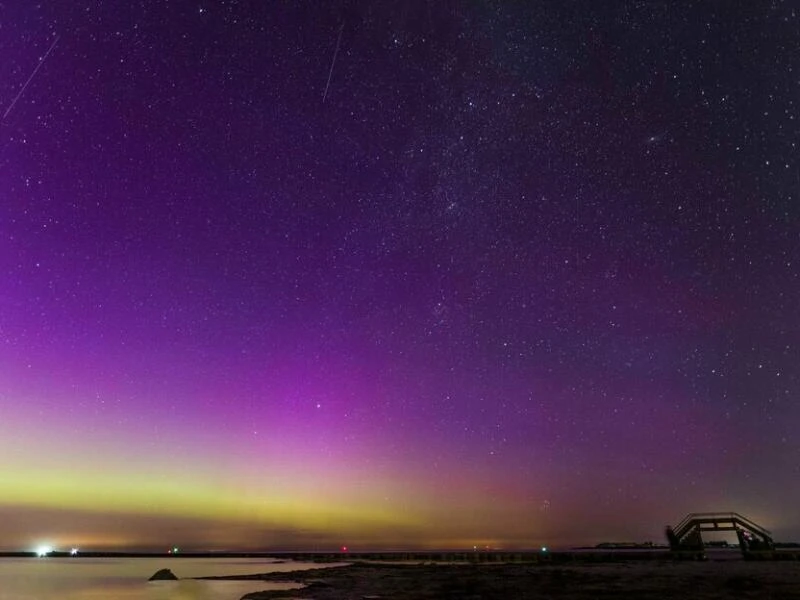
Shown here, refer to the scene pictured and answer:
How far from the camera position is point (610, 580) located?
3444 centimetres

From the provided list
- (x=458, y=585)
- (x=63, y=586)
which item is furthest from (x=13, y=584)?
(x=458, y=585)

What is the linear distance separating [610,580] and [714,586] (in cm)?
702

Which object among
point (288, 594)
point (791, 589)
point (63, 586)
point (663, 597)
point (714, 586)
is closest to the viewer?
point (663, 597)

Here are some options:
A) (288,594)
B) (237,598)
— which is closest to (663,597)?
(288,594)

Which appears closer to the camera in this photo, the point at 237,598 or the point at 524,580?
the point at 237,598

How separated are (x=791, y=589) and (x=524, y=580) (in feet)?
48.7

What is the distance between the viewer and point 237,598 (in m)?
33.6

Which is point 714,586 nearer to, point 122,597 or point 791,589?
point 791,589

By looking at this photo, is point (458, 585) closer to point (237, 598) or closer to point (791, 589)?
point (237, 598)

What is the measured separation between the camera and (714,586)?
2852 cm

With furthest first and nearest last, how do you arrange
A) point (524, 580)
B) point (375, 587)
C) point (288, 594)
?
point (524, 580), point (375, 587), point (288, 594)

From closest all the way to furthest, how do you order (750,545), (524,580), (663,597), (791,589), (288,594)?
(663,597)
(791,589)
(288,594)
(524,580)
(750,545)

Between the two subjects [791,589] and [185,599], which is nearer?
[791,589]

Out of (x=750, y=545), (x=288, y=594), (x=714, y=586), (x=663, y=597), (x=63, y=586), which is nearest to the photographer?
(x=663, y=597)
